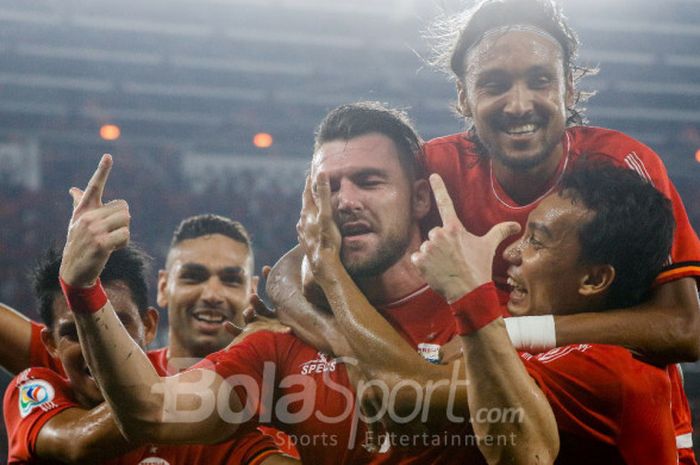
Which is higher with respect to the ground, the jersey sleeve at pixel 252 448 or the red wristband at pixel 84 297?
the red wristband at pixel 84 297

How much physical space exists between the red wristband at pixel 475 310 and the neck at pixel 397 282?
1.51ft

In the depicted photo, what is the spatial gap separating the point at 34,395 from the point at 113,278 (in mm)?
365

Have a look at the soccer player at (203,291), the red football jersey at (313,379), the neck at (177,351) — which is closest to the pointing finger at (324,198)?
the red football jersey at (313,379)

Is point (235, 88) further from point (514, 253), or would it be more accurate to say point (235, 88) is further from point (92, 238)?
point (92, 238)

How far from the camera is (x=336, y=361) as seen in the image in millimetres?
2133

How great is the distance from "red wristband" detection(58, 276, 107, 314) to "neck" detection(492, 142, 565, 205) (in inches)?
36.5

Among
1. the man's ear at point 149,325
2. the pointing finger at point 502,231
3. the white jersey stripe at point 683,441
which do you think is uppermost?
the pointing finger at point 502,231

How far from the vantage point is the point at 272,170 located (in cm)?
906

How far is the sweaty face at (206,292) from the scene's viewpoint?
2.99 m

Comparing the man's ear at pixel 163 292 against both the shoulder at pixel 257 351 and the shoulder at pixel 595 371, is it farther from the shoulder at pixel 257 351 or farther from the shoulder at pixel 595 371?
the shoulder at pixel 595 371

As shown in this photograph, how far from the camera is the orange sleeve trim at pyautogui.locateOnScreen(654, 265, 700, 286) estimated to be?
1.98 metres

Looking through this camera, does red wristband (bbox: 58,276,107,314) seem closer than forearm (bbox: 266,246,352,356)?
Yes

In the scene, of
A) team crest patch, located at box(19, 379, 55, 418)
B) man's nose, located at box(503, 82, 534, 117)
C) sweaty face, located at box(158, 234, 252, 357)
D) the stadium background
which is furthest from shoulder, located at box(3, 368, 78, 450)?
the stadium background

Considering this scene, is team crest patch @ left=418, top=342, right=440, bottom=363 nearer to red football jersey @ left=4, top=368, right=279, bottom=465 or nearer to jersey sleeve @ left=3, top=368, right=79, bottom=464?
red football jersey @ left=4, top=368, right=279, bottom=465
